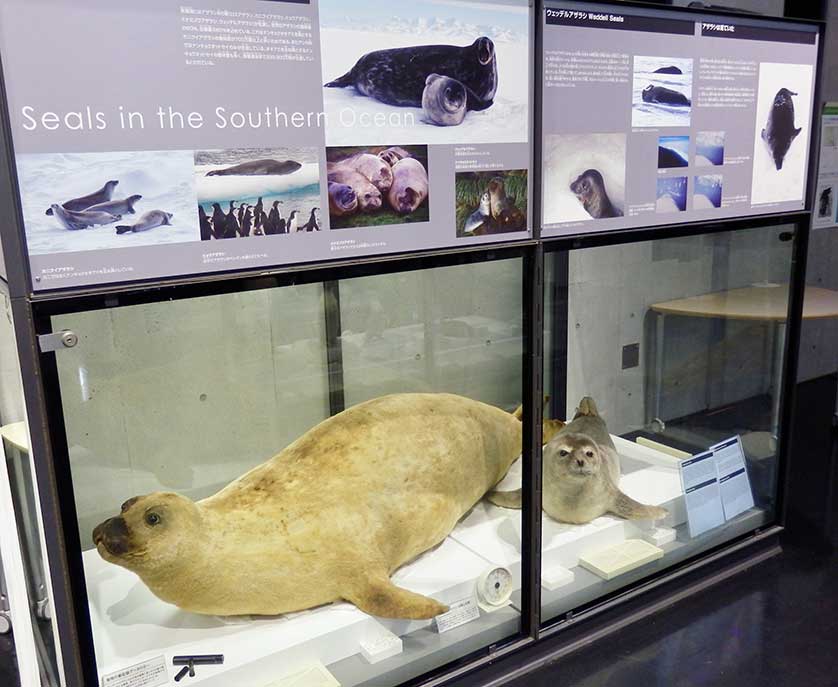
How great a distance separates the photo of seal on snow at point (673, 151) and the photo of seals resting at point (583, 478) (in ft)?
2.78

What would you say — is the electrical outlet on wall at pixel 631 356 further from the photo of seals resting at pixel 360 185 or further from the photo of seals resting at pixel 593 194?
the photo of seals resting at pixel 360 185

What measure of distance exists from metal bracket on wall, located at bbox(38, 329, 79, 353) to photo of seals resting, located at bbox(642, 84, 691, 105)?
1744mm

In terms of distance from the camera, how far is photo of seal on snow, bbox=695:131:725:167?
2449mm

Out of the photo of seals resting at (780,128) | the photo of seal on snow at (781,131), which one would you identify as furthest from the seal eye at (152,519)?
the photo of seals resting at (780,128)

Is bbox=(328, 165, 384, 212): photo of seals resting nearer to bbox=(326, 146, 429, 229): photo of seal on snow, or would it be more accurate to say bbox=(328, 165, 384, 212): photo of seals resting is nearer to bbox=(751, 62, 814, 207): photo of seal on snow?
bbox=(326, 146, 429, 229): photo of seal on snow

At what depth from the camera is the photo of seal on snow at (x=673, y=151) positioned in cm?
235

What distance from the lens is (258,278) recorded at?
1.67 meters

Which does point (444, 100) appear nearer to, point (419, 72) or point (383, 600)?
point (419, 72)

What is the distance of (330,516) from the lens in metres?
2.05

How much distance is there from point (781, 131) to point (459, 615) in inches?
80.1

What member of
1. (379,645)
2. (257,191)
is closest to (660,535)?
(379,645)

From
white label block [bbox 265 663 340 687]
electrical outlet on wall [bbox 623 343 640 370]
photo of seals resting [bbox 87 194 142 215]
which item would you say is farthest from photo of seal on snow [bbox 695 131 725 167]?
white label block [bbox 265 663 340 687]

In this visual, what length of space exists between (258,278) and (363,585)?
3.02 feet

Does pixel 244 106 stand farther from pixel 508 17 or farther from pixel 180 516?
pixel 180 516
